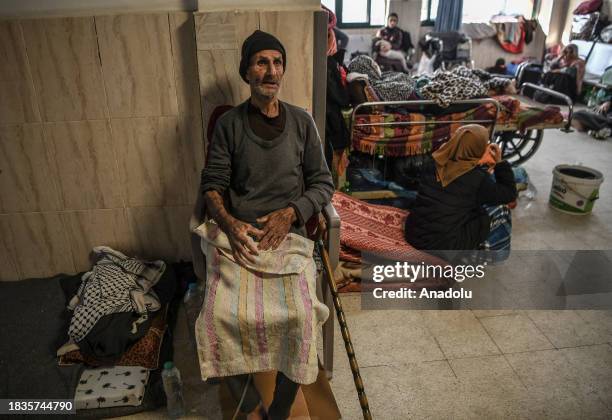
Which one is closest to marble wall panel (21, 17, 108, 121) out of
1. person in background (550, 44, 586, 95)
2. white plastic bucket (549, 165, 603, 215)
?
white plastic bucket (549, 165, 603, 215)

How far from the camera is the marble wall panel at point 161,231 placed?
9.13 ft

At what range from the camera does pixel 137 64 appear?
2434 mm

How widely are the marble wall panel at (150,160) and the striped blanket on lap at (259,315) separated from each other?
947mm

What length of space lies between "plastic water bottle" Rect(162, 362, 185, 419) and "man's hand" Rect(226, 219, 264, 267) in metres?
0.63

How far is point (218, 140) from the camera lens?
6.22 feet

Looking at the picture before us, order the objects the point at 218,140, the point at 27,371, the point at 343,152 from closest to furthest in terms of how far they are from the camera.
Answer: the point at 218,140 < the point at 27,371 < the point at 343,152

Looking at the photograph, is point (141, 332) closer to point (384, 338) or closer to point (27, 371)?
point (27, 371)

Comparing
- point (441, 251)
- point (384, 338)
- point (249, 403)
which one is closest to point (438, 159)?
point (441, 251)

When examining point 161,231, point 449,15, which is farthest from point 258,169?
point 449,15

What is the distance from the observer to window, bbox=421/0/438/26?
8.78 metres

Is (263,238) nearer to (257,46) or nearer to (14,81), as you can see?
(257,46)

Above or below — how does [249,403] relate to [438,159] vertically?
below

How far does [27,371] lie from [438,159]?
7.88 feet

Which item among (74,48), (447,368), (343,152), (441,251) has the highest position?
(74,48)
